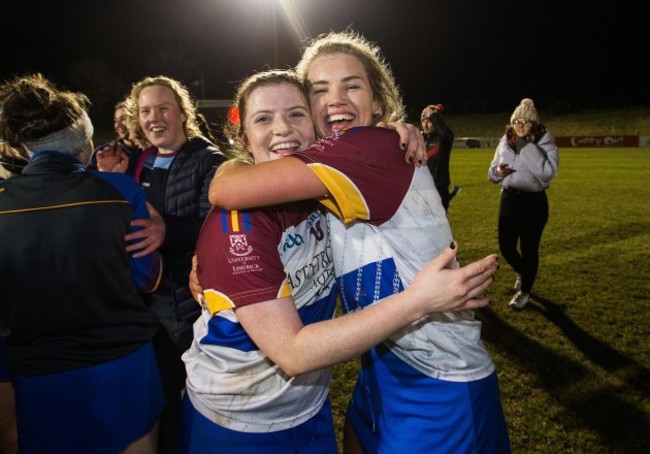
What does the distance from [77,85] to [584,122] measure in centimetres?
5200

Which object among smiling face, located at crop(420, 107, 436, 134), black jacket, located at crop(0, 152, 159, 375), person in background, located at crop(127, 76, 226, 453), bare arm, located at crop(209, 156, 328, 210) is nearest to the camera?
bare arm, located at crop(209, 156, 328, 210)

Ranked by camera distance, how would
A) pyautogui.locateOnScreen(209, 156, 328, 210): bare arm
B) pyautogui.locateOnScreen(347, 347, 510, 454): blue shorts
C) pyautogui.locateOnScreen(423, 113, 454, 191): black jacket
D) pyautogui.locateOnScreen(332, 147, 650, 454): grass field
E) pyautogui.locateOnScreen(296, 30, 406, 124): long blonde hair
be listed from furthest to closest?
pyautogui.locateOnScreen(423, 113, 454, 191): black jacket < pyautogui.locateOnScreen(332, 147, 650, 454): grass field < pyautogui.locateOnScreen(296, 30, 406, 124): long blonde hair < pyautogui.locateOnScreen(347, 347, 510, 454): blue shorts < pyautogui.locateOnScreen(209, 156, 328, 210): bare arm

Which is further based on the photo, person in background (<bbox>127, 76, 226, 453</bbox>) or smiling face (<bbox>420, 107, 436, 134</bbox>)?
smiling face (<bbox>420, 107, 436, 134</bbox>)

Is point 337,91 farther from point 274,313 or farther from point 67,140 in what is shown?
point 67,140

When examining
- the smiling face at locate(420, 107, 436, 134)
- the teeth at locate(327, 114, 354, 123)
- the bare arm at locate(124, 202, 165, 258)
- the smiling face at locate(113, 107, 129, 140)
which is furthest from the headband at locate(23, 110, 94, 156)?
the smiling face at locate(420, 107, 436, 134)

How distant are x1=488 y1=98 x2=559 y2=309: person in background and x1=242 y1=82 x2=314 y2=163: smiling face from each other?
3.74 metres

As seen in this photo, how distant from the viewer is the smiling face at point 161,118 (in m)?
3.11

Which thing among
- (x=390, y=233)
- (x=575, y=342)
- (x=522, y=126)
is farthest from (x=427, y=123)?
(x=390, y=233)

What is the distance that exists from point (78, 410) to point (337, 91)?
167 centimetres

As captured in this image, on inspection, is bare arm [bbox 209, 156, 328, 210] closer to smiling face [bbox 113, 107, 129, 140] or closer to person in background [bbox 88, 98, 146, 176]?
person in background [bbox 88, 98, 146, 176]

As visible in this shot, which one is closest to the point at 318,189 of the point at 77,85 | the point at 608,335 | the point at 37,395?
the point at 37,395

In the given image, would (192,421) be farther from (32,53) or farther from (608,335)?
(32,53)

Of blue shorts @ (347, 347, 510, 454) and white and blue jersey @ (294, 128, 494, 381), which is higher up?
white and blue jersey @ (294, 128, 494, 381)

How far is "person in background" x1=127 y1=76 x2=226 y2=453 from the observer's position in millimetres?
2842
